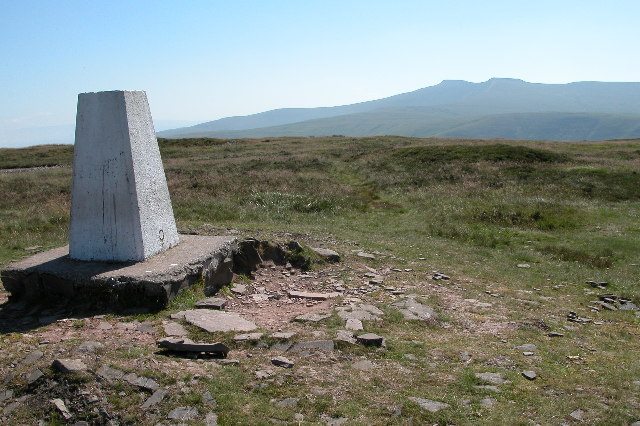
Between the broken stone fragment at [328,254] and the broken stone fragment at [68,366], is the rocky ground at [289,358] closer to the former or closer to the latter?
the broken stone fragment at [68,366]

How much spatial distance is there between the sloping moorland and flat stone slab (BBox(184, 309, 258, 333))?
9.4 inches

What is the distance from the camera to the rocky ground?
5.76 m

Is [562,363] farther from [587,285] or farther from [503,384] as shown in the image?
[587,285]

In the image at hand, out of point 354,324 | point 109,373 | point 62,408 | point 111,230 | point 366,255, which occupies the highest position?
point 111,230

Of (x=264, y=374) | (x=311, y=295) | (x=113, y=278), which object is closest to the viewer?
(x=264, y=374)

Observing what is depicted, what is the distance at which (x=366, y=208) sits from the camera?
23.4 m

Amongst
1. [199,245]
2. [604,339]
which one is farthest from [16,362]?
[604,339]

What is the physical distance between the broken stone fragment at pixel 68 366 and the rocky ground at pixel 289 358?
2 centimetres

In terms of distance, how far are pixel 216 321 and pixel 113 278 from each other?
6.38ft

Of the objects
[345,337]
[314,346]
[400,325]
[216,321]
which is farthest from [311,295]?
[314,346]

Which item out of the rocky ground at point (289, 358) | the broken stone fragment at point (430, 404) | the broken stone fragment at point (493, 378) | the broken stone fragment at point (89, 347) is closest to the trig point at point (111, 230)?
the rocky ground at point (289, 358)

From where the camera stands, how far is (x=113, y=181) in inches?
368

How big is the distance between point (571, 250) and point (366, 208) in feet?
30.2

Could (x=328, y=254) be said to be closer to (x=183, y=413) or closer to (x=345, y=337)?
(x=345, y=337)
